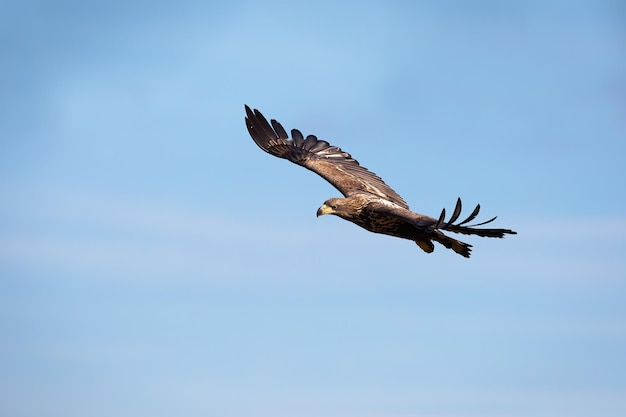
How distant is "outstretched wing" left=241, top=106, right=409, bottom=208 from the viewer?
2205cm

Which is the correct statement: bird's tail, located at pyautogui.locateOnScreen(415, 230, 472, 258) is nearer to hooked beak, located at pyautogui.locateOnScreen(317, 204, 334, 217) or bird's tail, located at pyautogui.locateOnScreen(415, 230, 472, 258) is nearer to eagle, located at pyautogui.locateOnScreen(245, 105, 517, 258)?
eagle, located at pyautogui.locateOnScreen(245, 105, 517, 258)

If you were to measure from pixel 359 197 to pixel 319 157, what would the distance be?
3904mm

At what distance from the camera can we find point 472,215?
16938 mm

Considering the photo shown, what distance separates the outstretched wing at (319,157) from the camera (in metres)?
22.0

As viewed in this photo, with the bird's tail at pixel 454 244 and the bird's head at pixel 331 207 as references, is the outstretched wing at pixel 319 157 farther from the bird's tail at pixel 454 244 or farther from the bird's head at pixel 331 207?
the bird's tail at pixel 454 244

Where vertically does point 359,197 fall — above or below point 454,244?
above

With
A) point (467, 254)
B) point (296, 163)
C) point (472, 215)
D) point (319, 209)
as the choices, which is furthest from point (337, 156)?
point (472, 215)

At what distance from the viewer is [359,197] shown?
20375mm

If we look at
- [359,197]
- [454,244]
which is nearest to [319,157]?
[359,197]

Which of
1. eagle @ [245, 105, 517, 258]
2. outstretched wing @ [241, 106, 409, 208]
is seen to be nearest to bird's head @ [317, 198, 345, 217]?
eagle @ [245, 105, 517, 258]

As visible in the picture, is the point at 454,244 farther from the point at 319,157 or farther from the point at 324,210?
the point at 319,157

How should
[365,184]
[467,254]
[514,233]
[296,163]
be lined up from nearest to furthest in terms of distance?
1. [514,233]
2. [467,254]
3. [365,184]
4. [296,163]

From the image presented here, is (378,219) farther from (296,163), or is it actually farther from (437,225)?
(296,163)

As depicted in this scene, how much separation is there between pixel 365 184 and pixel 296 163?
2.34 metres
